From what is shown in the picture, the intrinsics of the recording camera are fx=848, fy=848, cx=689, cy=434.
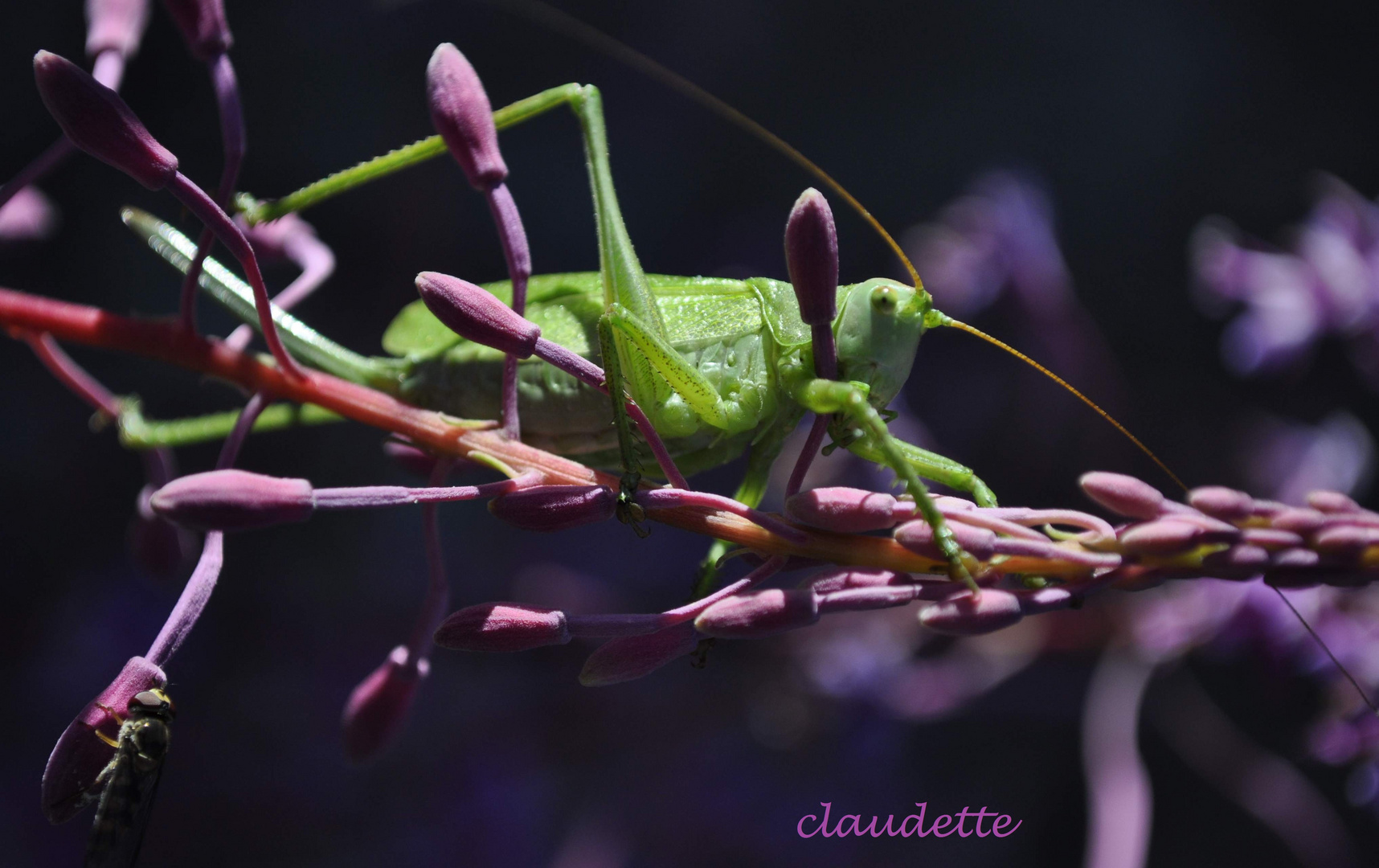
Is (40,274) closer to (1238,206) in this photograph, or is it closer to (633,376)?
(633,376)

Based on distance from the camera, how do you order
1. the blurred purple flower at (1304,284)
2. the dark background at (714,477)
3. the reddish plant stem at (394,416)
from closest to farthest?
the reddish plant stem at (394,416)
the blurred purple flower at (1304,284)
the dark background at (714,477)

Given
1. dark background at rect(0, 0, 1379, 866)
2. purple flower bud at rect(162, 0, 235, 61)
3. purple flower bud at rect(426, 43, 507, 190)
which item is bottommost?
dark background at rect(0, 0, 1379, 866)

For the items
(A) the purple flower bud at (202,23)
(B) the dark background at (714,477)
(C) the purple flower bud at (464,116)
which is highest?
(A) the purple flower bud at (202,23)

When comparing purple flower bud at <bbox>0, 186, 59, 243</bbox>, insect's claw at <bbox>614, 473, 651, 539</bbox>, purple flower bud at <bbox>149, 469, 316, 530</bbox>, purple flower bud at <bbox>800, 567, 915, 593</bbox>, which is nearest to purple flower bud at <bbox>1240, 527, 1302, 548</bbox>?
purple flower bud at <bbox>800, 567, 915, 593</bbox>

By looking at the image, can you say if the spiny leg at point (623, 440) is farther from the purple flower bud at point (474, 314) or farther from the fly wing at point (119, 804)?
the fly wing at point (119, 804)

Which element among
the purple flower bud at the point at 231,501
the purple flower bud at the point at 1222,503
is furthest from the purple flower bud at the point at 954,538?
the purple flower bud at the point at 231,501

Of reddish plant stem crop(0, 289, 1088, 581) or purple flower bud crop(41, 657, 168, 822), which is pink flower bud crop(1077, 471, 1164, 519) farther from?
purple flower bud crop(41, 657, 168, 822)

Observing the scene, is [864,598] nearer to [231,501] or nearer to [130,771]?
[231,501]
